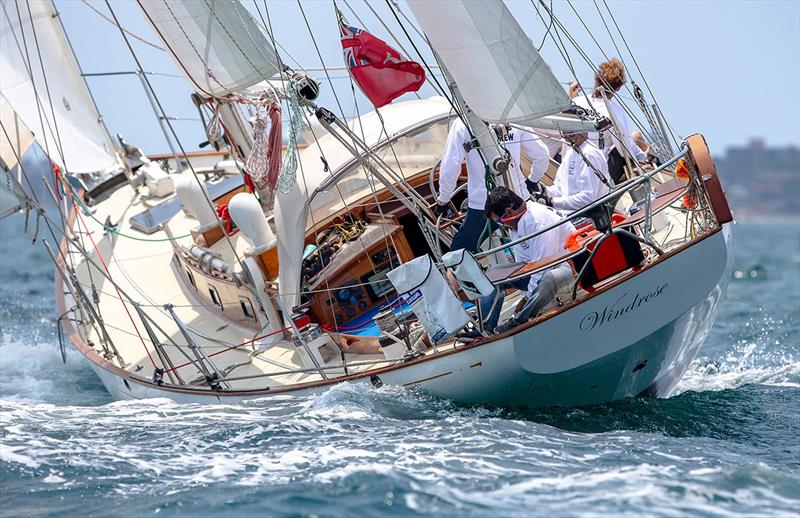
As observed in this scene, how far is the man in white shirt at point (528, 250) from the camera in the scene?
7.46m

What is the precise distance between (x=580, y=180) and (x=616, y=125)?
0.78 meters

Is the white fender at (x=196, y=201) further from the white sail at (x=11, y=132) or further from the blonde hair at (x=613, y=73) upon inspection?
the blonde hair at (x=613, y=73)

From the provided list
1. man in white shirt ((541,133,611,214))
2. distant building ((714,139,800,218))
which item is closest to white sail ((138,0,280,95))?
man in white shirt ((541,133,611,214))

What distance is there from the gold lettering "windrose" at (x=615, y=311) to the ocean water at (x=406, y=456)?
739 mm

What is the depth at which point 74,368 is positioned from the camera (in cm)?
1255

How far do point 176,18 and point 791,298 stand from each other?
12166mm

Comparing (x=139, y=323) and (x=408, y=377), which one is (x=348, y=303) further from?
(x=139, y=323)

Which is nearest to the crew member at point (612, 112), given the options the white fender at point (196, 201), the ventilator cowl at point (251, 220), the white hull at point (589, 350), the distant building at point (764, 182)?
the white hull at point (589, 350)

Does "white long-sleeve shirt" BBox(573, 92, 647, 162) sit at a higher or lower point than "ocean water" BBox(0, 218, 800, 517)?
higher

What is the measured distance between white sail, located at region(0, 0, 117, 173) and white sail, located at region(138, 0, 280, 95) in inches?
106

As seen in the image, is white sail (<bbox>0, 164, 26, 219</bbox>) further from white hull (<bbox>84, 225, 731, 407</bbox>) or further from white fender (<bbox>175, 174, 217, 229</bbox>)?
white hull (<bbox>84, 225, 731, 407</bbox>)

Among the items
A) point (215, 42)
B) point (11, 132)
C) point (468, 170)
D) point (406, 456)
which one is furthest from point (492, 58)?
point (11, 132)

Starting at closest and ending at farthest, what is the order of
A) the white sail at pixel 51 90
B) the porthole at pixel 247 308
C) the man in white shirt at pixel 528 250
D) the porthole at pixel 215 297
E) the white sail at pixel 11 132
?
the man in white shirt at pixel 528 250 → the porthole at pixel 247 308 → the porthole at pixel 215 297 → the white sail at pixel 11 132 → the white sail at pixel 51 90

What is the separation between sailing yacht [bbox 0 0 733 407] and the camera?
748 cm
